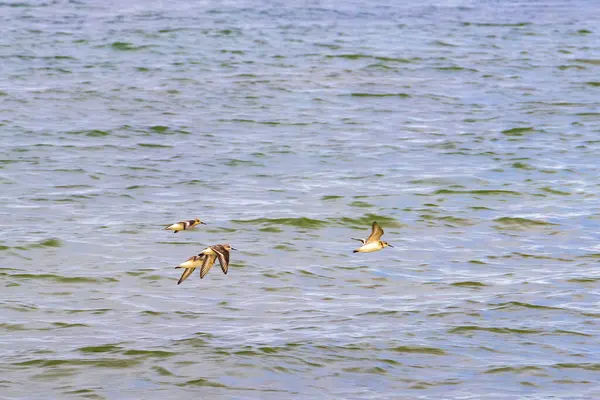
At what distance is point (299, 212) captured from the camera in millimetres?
15211

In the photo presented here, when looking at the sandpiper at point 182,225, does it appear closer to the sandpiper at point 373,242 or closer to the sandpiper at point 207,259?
the sandpiper at point 207,259

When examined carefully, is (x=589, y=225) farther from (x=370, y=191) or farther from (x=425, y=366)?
(x=425, y=366)

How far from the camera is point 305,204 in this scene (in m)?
15.6

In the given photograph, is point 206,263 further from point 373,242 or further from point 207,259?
point 373,242

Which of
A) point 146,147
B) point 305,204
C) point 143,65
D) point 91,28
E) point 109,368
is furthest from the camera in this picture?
point 91,28

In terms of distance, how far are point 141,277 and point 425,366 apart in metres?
3.53

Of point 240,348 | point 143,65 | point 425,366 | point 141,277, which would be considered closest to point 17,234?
point 141,277

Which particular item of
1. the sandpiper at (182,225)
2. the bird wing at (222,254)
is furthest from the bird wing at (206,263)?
the sandpiper at (182,225)

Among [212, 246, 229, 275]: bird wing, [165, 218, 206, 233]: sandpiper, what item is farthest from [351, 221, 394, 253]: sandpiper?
[165, 218, 206, 233]: sandpiper

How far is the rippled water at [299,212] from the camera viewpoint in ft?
33.5

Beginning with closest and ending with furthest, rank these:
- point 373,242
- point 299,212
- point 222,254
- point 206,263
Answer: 1. point 222,254
2. point 206,263
3. point 373,242
4. point 299,212

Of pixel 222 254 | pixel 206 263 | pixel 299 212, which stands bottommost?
pixel 299 212

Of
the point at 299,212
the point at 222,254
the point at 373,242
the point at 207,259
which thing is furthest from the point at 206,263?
the point at 299,212

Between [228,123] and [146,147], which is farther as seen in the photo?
[228,123]
